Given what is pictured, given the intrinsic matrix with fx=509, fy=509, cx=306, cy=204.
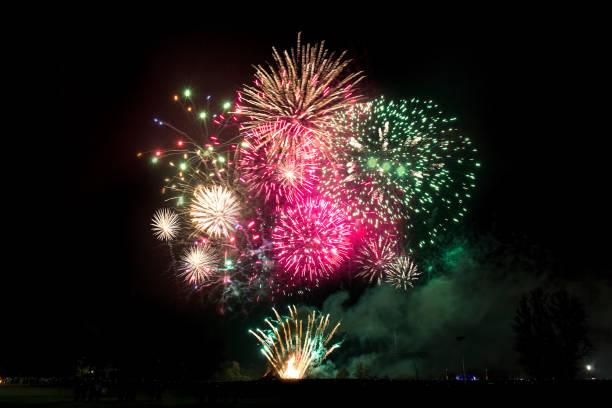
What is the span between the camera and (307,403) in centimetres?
2103

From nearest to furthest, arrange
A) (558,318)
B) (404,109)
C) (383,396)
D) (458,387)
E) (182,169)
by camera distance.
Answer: (458,387) < (383,396) < (404,109) < (182,169) < (558,318)

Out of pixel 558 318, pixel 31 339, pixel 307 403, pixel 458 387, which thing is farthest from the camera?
pixel 31 339

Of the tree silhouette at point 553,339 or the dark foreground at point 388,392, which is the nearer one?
the dark foreground at point 388,392

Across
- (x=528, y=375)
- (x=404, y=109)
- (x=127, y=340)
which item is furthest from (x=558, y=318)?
(x=127, y=340)

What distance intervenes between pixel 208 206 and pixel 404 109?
1028 cm

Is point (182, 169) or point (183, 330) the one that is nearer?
point (182, 169)

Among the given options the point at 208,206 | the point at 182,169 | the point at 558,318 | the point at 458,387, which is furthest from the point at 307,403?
the point at 558,318

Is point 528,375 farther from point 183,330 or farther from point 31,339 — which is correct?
point 31,339

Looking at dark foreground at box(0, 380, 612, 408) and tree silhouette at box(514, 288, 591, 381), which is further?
tree silhouette at box(514, 288, 591, 381)

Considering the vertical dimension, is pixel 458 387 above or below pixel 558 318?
below

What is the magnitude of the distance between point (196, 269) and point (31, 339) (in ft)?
152

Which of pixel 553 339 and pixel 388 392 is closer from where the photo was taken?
pixel 388 392

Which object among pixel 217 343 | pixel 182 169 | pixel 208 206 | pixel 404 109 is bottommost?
pixel 217 343

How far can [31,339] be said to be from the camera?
61.3 m
